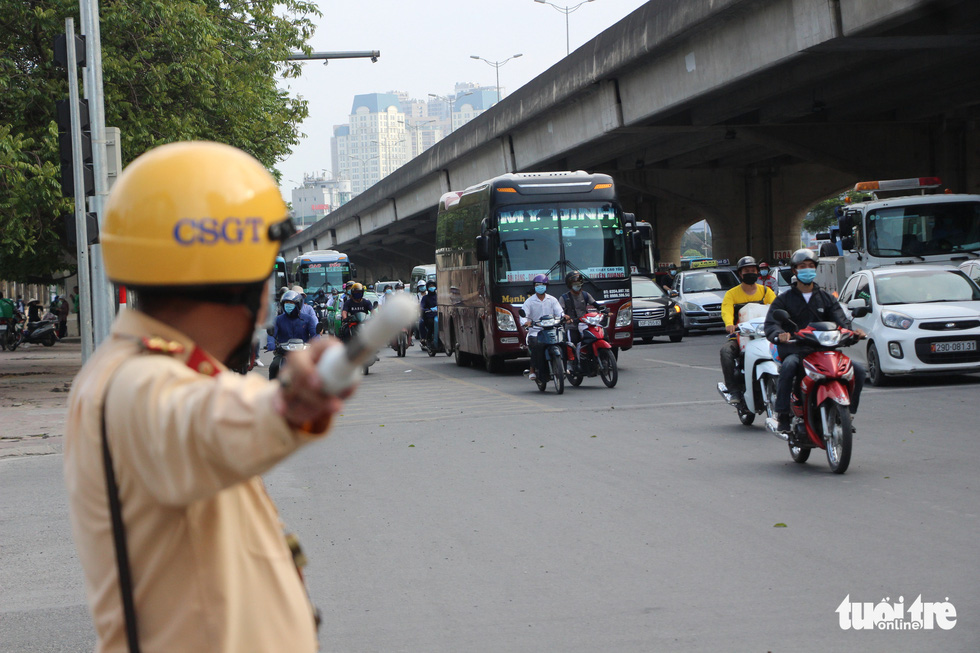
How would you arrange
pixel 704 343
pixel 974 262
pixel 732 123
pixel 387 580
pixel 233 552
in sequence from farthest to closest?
pixel 732 123 → pixel 704 343 → pixel 974 262 → pixel 387 580 → pixel 233 552

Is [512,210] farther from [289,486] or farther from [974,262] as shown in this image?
[289,486]

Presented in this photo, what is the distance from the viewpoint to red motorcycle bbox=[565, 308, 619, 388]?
58.5ft

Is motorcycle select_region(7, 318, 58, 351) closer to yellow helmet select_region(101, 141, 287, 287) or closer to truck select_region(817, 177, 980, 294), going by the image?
truck select_region(817, 177, 980, 294)

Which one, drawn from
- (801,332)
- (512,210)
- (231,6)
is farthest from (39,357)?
(801,332)

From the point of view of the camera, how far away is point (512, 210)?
21594mm

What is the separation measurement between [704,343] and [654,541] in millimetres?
22492

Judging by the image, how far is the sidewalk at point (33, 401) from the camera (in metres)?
13.5

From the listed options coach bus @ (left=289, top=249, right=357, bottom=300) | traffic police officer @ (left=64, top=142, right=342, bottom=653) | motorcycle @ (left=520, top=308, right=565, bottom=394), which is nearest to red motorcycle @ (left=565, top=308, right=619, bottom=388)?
motorcycle @ (left=520, top=308, right=565, bottom=394)

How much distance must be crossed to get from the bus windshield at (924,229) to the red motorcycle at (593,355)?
23.5ft

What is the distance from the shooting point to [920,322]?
15773 millimetres

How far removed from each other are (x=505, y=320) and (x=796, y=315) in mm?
11474

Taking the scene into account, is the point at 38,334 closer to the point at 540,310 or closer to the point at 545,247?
the point at 545,247

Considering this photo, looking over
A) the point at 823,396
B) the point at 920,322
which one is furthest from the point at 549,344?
the point at 823,396

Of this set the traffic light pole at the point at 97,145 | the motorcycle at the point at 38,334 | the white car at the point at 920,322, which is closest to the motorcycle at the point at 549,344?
the white car at the point at 920,322
